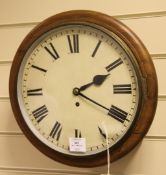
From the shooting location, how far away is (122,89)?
0.85 m

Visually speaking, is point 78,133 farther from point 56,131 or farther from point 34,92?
point 34,92

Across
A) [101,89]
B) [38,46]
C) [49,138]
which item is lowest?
[49,138]

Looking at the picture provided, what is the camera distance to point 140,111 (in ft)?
2.70

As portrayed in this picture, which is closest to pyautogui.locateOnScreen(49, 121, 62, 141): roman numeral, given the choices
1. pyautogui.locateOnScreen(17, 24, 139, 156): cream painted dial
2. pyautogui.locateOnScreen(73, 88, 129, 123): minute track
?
pyautogui.locateOnScreen(17, 24, 139, 156): cream painted dial

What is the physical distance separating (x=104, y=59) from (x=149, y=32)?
17 cm

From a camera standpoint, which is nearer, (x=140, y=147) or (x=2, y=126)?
(x=140, y=147)

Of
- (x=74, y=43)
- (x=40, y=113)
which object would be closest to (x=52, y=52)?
(x=74, y=43)

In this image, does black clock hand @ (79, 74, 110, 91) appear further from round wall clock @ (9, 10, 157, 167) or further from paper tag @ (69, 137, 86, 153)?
paper tag @ (69, 137, 86, 153)

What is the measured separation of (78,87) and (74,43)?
120 millimetres

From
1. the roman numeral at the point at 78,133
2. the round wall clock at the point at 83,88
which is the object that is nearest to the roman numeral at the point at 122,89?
the round wall clock at the point at 83,88

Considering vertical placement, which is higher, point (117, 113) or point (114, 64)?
point (114, 64)

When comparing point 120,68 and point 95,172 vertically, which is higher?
point 120,68

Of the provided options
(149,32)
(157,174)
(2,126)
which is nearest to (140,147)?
(157,174)

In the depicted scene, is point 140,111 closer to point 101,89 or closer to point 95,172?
point 101,89
